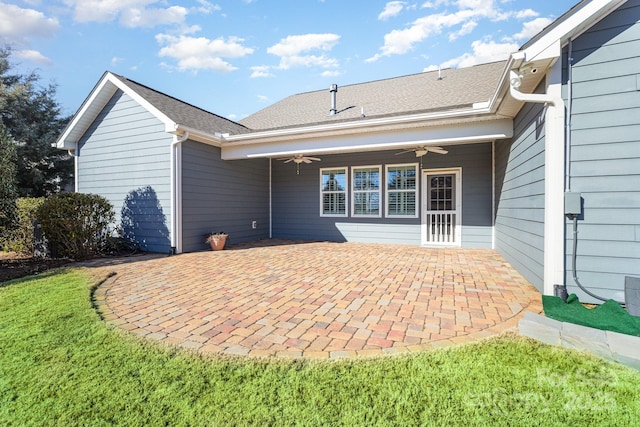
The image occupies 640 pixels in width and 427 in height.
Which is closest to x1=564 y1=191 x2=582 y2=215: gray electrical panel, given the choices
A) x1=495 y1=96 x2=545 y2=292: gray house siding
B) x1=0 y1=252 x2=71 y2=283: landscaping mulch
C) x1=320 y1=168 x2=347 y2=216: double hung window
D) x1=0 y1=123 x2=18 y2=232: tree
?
x1=495 y1=96 x2=545 y2=292: gray house siding

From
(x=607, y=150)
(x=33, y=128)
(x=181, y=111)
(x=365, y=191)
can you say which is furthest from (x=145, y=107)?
(x=607, y=150)

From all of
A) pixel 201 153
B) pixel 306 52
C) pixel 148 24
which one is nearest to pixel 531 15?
pixel 306 52

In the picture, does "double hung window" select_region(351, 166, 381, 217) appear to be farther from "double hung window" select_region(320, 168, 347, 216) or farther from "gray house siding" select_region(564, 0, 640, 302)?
"gray house siding" select_region(564, 0, 640, 302)

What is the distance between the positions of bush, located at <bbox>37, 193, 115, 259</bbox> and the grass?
438cm

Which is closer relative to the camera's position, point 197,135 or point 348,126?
point 348,126

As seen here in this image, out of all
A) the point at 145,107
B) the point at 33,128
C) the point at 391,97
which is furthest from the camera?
the point at 33,128

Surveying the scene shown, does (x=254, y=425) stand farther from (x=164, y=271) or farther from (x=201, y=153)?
(x=201, y=153)

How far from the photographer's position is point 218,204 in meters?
7.86

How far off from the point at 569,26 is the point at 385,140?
3516 millimetres

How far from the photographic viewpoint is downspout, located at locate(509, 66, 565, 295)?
131 inches

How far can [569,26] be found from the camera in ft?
10.4

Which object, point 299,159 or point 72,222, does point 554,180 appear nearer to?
point 299,159

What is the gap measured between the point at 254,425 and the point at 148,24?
10542mm

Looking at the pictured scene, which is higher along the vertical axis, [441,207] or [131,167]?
[131,167]
